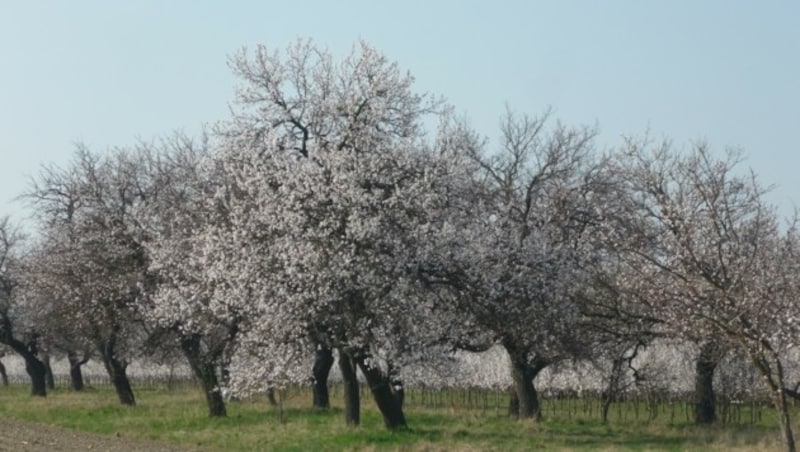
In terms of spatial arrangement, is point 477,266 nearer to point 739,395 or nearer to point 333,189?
point 333,189

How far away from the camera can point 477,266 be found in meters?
24.1

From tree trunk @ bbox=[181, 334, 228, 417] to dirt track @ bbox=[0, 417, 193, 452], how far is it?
469 cm

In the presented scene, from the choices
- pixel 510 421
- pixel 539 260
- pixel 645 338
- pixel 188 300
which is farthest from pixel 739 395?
pixel 188 300

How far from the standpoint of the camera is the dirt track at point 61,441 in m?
22.0

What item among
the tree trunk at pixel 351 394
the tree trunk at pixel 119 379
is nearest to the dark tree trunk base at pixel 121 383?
the tree trunk at pixel 119 379

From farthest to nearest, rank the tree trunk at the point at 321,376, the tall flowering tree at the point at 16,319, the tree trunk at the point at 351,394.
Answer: the tall flowering tree at the point at 16,319
the tree trunk at the point at 321,376
the tree trunk at the point at 351,394

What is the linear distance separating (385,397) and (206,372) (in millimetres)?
8951

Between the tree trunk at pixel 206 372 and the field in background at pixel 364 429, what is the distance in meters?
0.55

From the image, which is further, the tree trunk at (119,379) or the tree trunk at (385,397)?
the tree trunk at (119,379)

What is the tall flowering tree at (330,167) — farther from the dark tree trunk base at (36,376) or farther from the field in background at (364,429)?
the dark tree trunk base at (36,376)

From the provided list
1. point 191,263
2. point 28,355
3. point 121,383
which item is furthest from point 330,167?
point 28,355

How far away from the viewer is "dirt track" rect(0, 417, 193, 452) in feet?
72.1

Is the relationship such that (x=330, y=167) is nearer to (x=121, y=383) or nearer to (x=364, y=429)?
(x=364, y=429)

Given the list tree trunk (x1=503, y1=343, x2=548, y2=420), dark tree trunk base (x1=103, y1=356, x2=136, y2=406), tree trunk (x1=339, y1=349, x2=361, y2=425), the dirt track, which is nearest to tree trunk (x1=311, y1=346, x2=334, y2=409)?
tree trunk (x1=339, y1=349, x2=361, y2=425)
